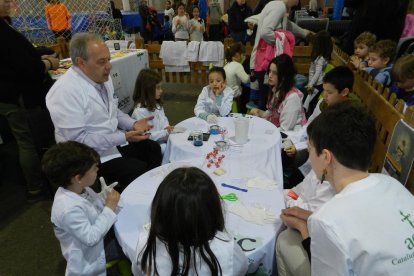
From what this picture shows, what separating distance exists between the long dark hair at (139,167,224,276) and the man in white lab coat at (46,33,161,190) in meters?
1.33

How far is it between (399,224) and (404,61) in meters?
1.81

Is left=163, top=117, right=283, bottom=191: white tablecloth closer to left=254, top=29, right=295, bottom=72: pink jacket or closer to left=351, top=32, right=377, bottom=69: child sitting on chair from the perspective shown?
left=351, top=32, right=377, bottom=69: child sitting on chair

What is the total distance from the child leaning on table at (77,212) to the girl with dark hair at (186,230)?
53 centimetres

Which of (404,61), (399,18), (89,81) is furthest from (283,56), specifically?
(89,81)

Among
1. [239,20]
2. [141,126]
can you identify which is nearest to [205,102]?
[141,126]

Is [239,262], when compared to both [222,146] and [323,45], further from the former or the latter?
[323,45]

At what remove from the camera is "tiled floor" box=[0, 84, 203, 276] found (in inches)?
86.7

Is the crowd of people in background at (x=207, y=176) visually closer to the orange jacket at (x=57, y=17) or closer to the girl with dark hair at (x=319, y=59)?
the girl with dark hair at (x=319, y=59)

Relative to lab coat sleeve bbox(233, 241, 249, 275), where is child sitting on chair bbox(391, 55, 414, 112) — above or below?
above

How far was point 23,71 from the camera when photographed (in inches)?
106

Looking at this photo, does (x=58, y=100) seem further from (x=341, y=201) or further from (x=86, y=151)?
(x=341, y=201)

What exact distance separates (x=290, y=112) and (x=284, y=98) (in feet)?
0.70

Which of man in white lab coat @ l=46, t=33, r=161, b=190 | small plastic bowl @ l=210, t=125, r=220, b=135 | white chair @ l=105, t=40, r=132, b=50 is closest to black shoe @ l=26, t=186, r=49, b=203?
man in white lab coat @ l=46, t=33, r=161, b=190

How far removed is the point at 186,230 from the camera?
1.06m
